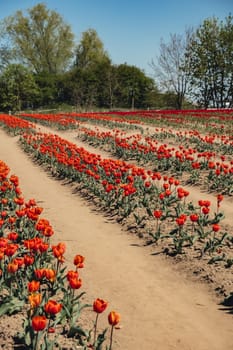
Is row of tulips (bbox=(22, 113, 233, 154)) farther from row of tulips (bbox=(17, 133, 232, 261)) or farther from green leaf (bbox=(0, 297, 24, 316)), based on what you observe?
green leaf (bbox=(0, 297, 24, 316))

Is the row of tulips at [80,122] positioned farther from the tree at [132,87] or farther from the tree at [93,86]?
the tree at [132,87]

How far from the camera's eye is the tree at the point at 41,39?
6988cm

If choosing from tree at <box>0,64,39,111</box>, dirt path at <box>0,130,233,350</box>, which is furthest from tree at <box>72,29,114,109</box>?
dirt path at <box>0,130,233,350</box>

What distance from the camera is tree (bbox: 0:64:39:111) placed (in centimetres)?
5303

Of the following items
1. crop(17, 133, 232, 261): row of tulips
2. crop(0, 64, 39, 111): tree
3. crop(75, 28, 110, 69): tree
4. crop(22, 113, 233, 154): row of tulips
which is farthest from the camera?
crop(75, 28, 110, 69): tree

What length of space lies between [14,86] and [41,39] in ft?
69.8

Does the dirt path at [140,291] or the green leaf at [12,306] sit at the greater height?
the green leaf at [12,306]

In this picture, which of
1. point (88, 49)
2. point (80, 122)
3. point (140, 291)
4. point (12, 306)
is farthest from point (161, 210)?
point (88, 49)

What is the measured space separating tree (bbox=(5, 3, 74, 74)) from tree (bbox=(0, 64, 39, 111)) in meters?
15.7

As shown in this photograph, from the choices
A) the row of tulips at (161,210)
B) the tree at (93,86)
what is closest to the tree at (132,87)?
the tree at (93,86)

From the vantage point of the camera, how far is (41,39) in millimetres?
70500

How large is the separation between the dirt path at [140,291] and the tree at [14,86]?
4833 cm

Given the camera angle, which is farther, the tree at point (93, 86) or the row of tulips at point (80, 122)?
the tree at point (93, 86)

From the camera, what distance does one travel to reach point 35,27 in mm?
70250
